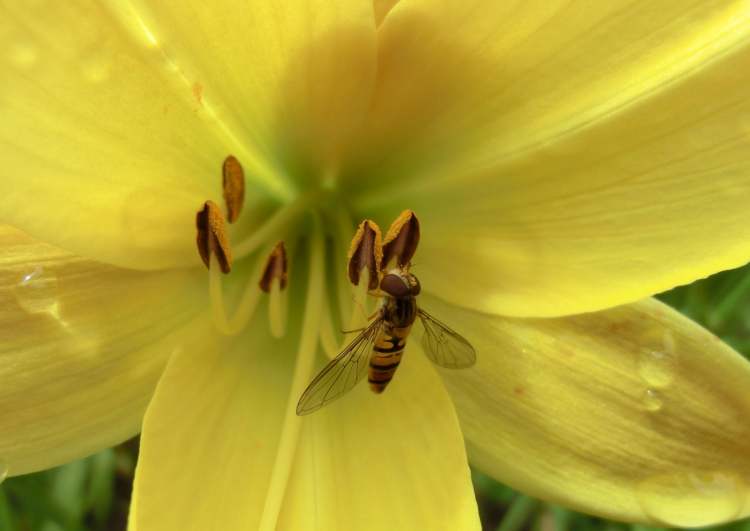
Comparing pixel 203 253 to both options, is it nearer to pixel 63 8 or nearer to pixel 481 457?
pixel 63 8

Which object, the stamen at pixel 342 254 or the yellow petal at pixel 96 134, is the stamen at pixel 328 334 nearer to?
the stamen at pixel 342 254

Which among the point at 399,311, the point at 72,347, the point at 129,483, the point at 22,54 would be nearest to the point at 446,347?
the point at 399,311

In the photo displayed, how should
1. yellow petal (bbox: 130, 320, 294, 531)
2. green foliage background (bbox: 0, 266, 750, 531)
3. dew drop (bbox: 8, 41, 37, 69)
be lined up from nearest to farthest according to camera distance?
dew drop (bbox: 8, 41, 37, 69), yellow petal (bbox: 130, 320, 294, 531), green foliage background (bbox: 0, 266, 750, 531)

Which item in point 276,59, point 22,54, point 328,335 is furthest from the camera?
point 328,335

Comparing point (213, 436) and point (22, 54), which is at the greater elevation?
point (22, 54)

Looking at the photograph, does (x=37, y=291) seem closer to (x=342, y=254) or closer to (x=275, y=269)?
(x=275, y=269)

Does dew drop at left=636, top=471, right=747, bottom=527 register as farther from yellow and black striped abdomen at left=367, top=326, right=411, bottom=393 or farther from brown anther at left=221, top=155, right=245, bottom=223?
brown anther at left=221, top=155, right=245, bottom=223

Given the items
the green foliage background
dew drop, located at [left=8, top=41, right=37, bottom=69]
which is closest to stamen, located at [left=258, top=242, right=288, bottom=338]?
dew drop, located at [left=8, top=41, right=37, bottom=69]
